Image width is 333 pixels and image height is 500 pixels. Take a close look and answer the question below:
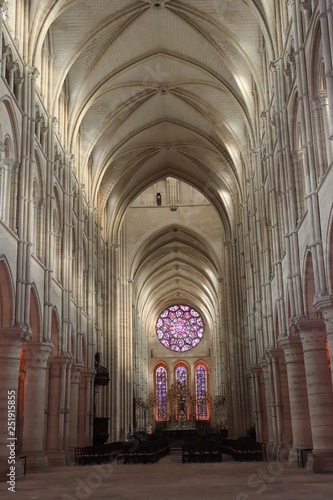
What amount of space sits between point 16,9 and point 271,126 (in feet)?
37.0

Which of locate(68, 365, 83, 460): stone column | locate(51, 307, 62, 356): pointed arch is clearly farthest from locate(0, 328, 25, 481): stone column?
locate(68, 365, 83, 460): stone column

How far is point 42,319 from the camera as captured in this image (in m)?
24.1

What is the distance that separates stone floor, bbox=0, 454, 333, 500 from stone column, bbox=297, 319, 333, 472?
2.39 ft

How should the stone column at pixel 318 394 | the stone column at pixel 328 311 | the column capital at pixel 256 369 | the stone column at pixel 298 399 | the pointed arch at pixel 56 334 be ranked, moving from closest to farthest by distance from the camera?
the stone column at pixel 328 311
the stone column at pixel 318 394
the stone column at pixel 298 399
the pointed arch at pixel 56 334
the column capital at pixel 256 369

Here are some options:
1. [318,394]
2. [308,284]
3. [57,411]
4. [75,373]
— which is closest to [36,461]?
[57,411]

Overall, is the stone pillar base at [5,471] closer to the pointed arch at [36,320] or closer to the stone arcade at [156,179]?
the stone arcade at [156,179]

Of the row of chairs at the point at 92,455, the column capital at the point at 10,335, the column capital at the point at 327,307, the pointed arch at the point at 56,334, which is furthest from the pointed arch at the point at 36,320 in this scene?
the column capital at the point at 327,307

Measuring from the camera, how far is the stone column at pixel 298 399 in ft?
71.6

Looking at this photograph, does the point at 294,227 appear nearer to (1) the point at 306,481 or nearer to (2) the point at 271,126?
(2) the point at 271,126

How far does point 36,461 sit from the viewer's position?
2278 centimetres

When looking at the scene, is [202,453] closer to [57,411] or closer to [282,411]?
[282,411]

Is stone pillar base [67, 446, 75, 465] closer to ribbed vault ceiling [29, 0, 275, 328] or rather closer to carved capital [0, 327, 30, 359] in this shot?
carved capital [0, 327, 30, 359]

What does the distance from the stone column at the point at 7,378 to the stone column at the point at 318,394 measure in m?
9.05

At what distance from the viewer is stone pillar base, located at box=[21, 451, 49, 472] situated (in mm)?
22625
